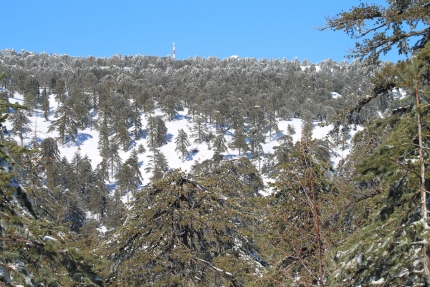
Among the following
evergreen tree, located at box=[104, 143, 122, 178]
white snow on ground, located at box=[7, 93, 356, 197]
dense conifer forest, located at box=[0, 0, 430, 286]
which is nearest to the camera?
dense conifer forest, located at box=[0, 0, 430, 286]

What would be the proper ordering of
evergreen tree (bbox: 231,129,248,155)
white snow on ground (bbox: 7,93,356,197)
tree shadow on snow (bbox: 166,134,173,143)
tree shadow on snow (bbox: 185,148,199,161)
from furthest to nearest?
tree shadow on snow (bbox: 166,134,173,143)
tree shadow on snow (bbox: 185,148,199,161)
white snow on ground (bbox: 7,93,356,197)
evergreen tree (bbox: 231,129,248,155)

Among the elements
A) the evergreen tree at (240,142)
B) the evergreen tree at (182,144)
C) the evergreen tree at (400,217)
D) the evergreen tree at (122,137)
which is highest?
the evergreen tree at (122,137)

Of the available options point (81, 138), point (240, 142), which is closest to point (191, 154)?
point (240, 142)

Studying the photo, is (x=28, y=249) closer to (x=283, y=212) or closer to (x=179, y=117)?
(x=283, y=212)

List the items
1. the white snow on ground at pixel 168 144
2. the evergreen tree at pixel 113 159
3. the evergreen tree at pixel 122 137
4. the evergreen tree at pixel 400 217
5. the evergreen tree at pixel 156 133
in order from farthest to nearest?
the evergreen tree at pixel 156 133, the evergreen tree at pixel 122 137, the white snow on ground at pixel 168 144, the evergreen tree at pixel 113 159, the evergreen tree at pixel 400 217

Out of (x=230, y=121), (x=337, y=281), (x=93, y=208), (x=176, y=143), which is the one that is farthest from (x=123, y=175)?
(x=337, y=281)

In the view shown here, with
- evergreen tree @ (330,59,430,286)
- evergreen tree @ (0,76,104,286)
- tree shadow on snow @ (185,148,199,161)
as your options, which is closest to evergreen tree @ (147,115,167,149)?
tree shadow on snow @ (185,148,199,161)

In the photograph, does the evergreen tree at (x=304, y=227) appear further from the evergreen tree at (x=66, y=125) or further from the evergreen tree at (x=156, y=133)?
the evergreen tree at (x=66, y=125)

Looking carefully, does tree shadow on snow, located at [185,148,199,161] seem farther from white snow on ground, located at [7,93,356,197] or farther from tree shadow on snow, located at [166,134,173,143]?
tree shadow on snow, located at [166,134,173,143]

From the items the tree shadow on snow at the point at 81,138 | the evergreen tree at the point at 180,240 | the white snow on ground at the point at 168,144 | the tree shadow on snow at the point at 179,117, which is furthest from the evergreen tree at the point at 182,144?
the evergreen tree at the point at 180,240

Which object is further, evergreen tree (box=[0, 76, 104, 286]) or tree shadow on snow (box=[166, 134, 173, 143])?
tree shadow on snow (box=[166, 134, 173, 143])

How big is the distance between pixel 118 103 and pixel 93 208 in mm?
43101

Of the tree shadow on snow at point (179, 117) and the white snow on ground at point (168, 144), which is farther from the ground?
the tree shadow on snow at point (179, 117)

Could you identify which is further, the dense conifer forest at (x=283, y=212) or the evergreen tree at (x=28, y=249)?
the dense conifer forest at (x=283, y=212)
